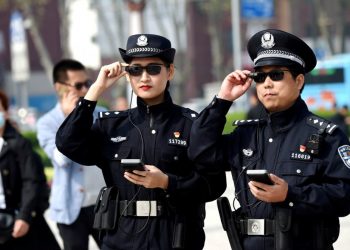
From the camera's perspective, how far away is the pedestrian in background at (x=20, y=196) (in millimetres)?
7633

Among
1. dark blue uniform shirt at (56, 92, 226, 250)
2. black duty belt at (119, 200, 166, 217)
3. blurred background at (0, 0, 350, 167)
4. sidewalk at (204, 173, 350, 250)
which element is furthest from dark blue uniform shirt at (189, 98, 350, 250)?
blurred background at (0, 0, 350, 167)

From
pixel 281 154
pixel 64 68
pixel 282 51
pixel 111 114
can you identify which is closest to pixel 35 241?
pixel 64 68

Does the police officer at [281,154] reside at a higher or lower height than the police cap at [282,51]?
lower

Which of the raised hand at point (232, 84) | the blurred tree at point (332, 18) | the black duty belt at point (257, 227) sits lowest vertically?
the black duty belt at point (257, 227)

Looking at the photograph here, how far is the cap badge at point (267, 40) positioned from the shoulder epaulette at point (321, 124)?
401 mm

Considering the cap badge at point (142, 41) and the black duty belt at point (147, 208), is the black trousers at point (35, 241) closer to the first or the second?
the black duty belt at point (147, 208)

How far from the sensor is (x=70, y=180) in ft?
25.1

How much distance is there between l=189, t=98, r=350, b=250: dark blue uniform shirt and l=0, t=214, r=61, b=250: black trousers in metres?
2.84

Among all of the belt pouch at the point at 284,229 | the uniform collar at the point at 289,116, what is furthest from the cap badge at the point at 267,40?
the belt pouch at the point at 284,229

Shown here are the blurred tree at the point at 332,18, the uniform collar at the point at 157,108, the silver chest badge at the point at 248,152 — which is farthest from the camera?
the blurred tree at the point at 332,18

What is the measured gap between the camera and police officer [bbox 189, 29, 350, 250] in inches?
190

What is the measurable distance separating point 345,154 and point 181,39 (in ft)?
165

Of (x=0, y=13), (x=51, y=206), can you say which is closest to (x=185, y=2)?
Result: (x=0, y=13)

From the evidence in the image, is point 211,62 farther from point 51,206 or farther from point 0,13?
point 51,206
